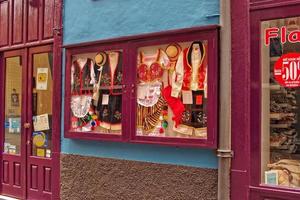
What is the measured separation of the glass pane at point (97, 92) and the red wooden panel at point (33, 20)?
1429mm

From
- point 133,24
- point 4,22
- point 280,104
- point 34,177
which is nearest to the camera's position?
point 280,104

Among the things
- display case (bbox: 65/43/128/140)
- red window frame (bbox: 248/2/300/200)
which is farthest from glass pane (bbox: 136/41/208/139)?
red window frame (bbox: 248/2/300/200)

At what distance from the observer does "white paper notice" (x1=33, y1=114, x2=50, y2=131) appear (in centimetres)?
818

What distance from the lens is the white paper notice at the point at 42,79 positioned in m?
8.25

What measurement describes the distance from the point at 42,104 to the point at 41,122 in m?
0.32

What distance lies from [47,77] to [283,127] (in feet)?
14.7

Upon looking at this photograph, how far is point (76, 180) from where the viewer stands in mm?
7301

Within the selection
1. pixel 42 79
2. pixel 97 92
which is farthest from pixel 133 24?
pixel 42 79

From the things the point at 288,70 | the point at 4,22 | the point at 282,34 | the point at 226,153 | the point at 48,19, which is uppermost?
the point at 4,22

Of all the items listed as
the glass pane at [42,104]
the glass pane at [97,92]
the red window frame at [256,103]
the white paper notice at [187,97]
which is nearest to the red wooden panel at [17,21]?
the glass pane at [42,104]

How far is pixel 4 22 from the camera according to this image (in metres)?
9.06

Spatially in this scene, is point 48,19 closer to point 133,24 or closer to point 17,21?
point 17,21

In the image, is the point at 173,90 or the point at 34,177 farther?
the point at 34,177

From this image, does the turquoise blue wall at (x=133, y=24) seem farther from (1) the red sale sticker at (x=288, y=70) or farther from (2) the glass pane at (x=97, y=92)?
(1) the red sale sticker at (x=288, y=70)
